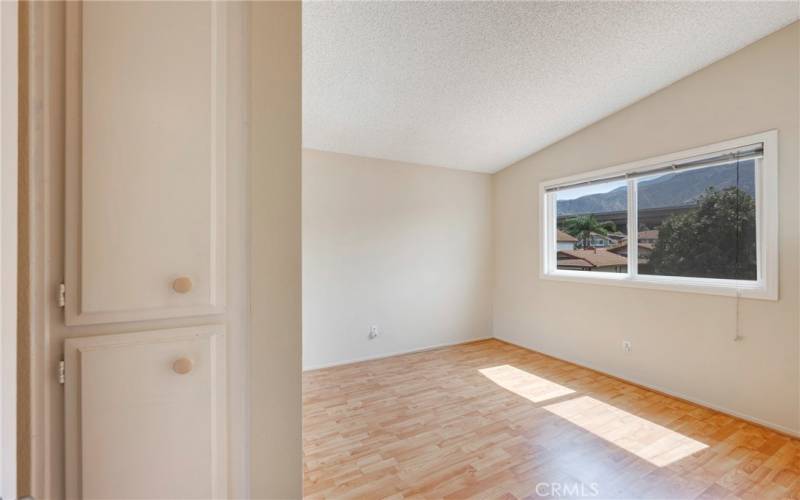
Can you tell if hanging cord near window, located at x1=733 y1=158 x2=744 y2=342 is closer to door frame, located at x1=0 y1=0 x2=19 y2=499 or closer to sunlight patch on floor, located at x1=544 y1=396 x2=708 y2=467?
sunlight patch on floor, located at x1=544 y1=396 x2=708 y2=467

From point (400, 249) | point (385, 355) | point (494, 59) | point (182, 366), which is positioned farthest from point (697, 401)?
point (182, 366)

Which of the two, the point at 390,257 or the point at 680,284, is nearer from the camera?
the point at 680,284

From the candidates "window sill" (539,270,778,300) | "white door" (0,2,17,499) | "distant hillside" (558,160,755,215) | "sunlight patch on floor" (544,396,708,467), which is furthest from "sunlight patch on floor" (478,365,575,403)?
"white door" (0,2,17,499)

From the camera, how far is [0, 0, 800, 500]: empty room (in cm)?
76

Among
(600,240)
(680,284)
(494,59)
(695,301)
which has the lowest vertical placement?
(695,301)

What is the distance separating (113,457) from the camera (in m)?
0.79

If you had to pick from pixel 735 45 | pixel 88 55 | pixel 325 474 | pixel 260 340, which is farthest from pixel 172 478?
pixel 735 45

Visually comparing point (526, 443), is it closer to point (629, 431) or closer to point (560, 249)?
point (629, 431)

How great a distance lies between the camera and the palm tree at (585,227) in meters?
3.54

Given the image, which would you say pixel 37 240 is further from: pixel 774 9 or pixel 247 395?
pixel 774 9

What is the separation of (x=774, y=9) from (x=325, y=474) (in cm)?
398

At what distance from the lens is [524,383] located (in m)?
3.13

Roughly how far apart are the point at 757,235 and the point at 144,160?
3652mm

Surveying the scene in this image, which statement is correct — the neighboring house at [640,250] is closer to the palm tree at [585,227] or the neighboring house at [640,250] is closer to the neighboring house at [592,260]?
the neighboring house at [592,260]
